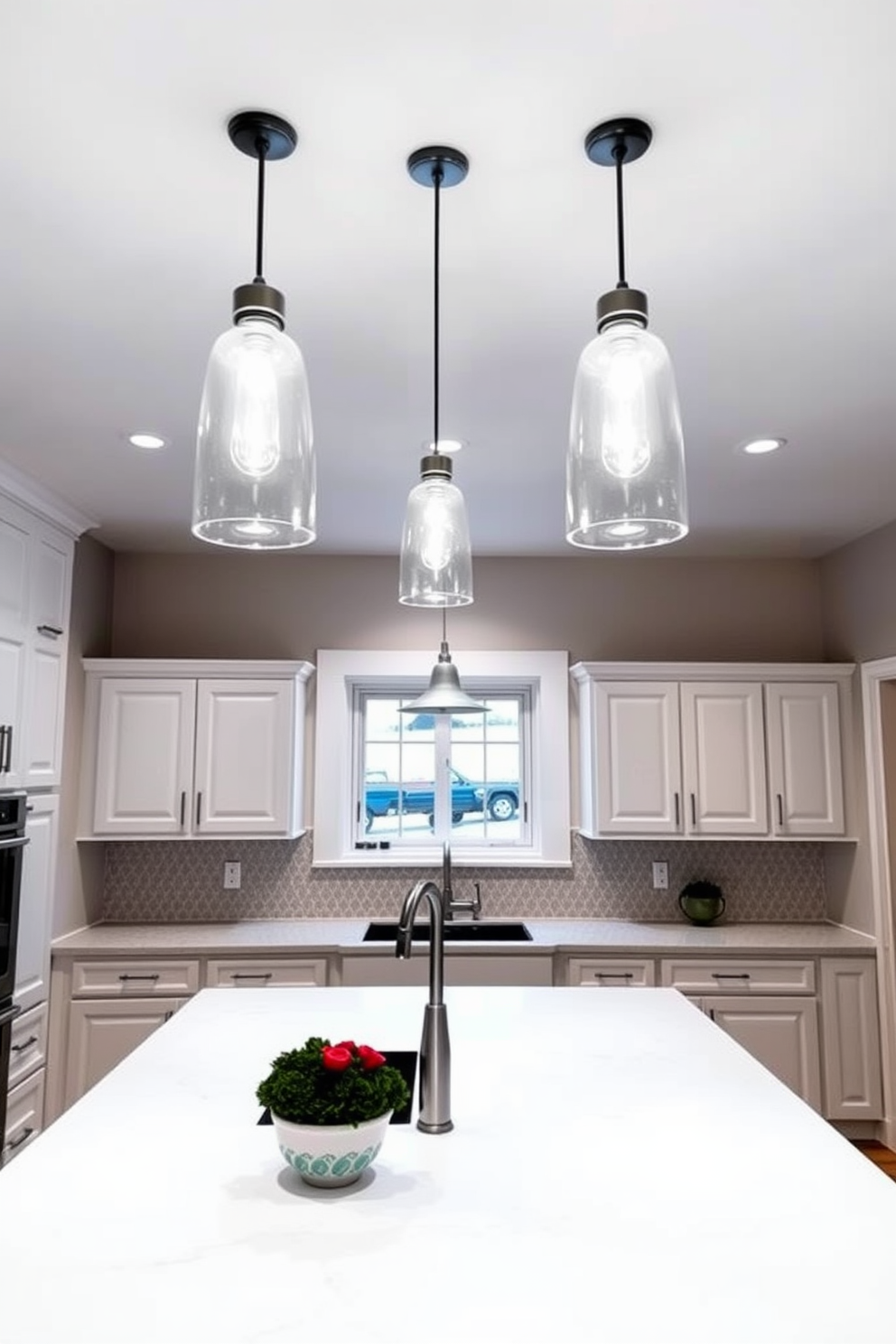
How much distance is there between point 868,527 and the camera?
12.2 ft

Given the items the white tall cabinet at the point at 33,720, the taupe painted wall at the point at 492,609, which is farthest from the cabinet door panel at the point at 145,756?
the taupe painted wall at the point at 492,609

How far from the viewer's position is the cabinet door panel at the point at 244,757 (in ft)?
12.4

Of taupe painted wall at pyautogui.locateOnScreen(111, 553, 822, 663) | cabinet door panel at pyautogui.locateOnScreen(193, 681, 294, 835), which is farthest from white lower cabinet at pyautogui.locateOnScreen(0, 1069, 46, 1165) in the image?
taupe painted wall at pyautogui.locateOnScreen(111, 553, 822, 663)

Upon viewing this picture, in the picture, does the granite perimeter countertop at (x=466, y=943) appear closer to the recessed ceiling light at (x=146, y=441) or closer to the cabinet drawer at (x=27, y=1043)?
the cabinet drawer at (x=27, y=1043)

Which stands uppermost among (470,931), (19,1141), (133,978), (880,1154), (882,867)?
(882,867)

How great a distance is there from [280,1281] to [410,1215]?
0.24m

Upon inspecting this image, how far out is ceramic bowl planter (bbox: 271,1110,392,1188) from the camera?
4.30 feet

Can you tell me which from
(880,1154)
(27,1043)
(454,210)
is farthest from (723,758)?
(27,1043)

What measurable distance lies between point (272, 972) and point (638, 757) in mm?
1869

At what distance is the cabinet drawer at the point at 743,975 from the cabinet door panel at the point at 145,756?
2.25 meters

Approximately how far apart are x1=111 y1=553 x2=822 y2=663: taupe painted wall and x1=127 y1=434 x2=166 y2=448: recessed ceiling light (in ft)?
4.67

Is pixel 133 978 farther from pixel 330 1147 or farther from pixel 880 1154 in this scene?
pixel 880 1154

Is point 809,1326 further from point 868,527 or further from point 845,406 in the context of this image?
point 868,527

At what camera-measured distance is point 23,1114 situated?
312 cm
